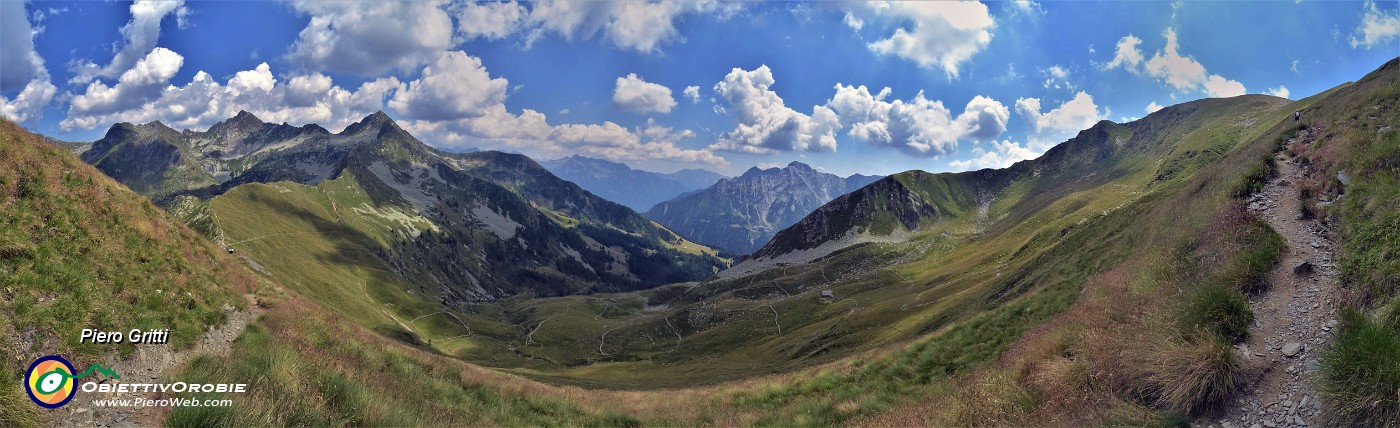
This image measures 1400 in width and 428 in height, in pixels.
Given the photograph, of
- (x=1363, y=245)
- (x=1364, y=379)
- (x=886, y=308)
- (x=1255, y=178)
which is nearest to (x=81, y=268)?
(x=1364, y=379)

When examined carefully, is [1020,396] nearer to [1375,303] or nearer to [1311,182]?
[1375,303]

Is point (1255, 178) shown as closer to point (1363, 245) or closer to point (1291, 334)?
point (1363, 245)

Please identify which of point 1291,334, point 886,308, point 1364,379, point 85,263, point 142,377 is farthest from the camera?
point 886,308

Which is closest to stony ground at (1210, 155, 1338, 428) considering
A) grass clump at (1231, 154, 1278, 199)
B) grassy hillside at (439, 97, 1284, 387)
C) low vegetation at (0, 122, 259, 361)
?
grass clump at (1231, 154, 1278, 199)

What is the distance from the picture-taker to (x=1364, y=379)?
8.48 meters

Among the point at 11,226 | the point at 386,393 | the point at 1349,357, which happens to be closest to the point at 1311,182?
the point at 1349,357

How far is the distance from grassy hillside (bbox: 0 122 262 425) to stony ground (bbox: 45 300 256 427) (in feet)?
1.34

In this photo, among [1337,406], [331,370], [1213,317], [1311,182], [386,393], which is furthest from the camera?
[1311,182]

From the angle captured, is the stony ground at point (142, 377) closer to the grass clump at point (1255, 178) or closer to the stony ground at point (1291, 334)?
the stony ground at point (1291, 334)

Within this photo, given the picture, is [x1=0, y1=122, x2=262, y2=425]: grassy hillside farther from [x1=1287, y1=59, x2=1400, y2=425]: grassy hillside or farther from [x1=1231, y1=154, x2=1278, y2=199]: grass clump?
[x1=1231, y1=154, x2=1278, y2=199]: grass clump

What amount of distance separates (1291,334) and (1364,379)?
3615 millimetres

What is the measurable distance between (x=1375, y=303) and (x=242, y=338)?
29.7m

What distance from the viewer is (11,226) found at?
1407 cm

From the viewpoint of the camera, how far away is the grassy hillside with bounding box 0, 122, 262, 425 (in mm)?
11375
